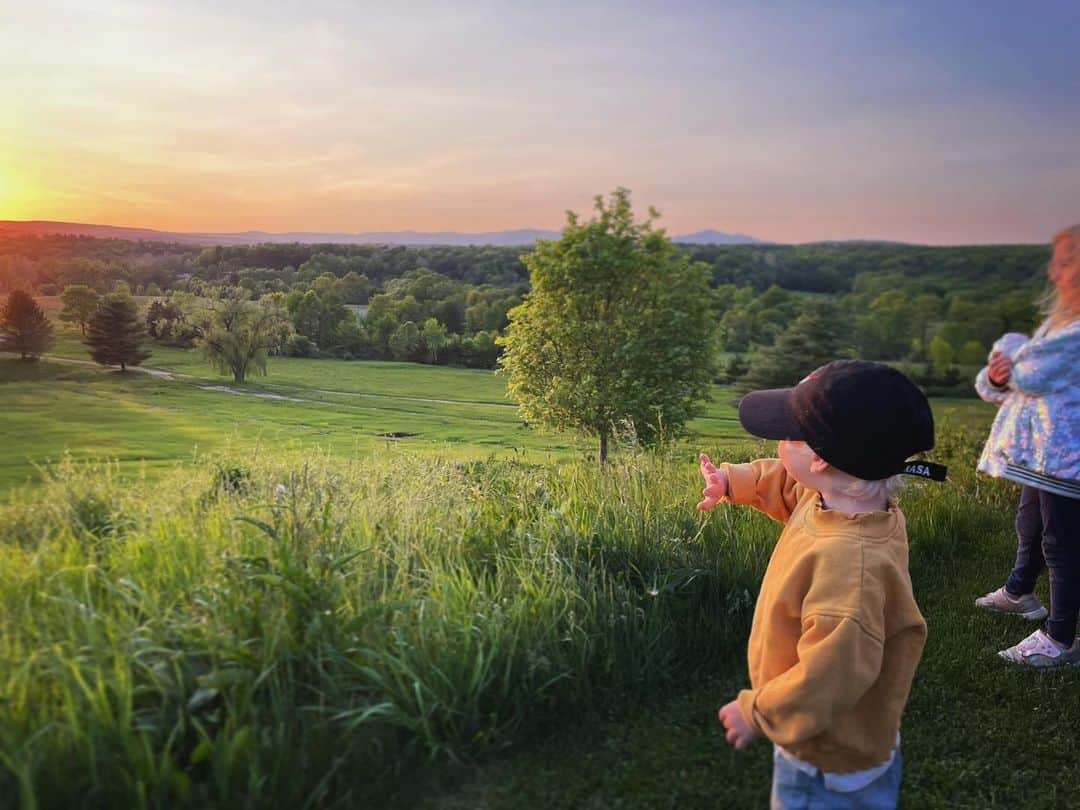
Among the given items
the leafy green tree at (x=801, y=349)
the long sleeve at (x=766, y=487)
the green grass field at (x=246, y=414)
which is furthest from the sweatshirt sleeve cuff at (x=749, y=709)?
the leafy green tree at (x=801, y=349)

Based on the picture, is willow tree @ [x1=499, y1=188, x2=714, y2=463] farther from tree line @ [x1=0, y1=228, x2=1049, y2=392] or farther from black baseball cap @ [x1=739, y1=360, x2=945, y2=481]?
black baseball cap @ [x1=739, y1=360, x2=945, y2=481]

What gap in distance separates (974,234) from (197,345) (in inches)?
299

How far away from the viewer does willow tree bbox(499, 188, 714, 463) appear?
200 inches

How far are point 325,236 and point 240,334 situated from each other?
110 cm

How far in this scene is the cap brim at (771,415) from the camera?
186 cm

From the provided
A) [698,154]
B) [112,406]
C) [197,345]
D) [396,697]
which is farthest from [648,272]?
[396,697]

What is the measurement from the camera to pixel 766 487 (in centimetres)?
220

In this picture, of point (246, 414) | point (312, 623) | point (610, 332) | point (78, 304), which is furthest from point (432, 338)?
point (312, 623)

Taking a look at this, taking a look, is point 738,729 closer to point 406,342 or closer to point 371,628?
point 371,628

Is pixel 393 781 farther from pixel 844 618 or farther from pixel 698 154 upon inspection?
pixel 698 154

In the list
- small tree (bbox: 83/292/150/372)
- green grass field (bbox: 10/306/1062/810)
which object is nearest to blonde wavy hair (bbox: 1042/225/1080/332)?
green grass field (bbox: 10/306/1062/810)

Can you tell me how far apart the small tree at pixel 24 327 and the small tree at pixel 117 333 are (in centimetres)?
19

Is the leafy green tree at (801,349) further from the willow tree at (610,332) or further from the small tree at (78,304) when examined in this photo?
the small tree at (78,304)

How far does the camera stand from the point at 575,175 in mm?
5824
